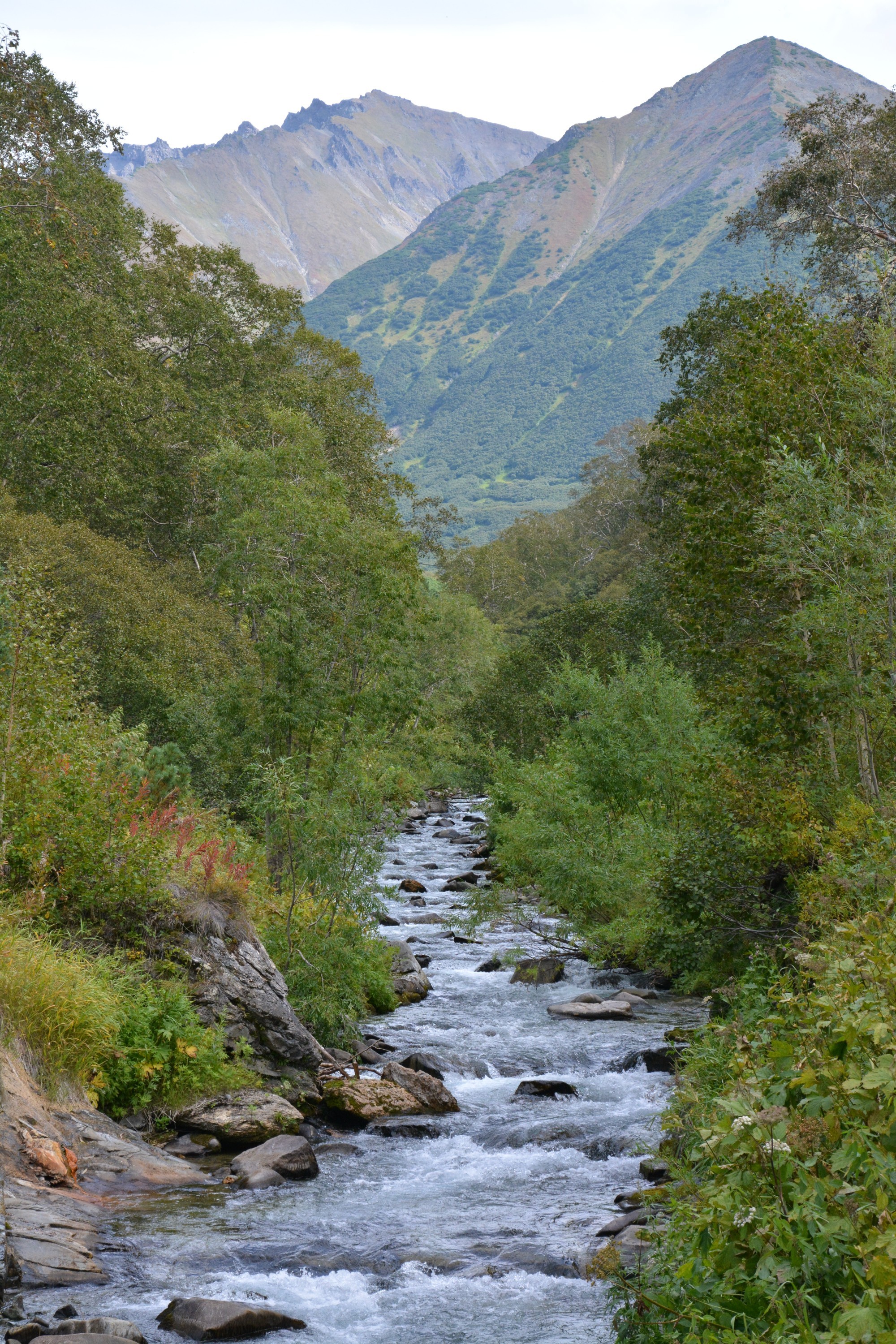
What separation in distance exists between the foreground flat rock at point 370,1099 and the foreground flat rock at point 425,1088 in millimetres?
58

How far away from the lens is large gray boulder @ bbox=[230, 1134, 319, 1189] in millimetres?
9602

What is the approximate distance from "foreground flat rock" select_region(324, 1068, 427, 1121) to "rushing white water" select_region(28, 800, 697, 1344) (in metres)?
0.33

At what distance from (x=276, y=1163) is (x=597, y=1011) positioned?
677 centimetres

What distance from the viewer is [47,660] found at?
1141cm

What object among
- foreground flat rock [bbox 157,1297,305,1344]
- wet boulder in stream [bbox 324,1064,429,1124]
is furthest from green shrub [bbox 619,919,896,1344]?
wet boulder in stream [bbox 324,1064,429,1124]

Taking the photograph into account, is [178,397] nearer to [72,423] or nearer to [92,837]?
[72,423]

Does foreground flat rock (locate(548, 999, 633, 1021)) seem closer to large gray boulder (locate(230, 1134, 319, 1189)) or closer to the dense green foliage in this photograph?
large gray boulder (locate(230, 1134, 319, 1189))

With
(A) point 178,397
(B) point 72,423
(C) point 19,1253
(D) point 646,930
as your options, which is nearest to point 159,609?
(B) point 72,423

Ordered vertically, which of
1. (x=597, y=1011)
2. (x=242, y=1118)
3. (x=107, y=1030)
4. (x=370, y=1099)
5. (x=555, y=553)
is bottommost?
(x=597, y=1011)

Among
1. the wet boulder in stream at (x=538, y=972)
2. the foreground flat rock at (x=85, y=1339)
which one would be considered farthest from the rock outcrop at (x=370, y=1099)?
the wet boulder in stream at (x=538, y=972)

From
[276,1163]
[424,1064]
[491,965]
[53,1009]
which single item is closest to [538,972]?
[491,965]

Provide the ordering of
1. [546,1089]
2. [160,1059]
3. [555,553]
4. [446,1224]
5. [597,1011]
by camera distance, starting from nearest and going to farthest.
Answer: [446,1224], [160,1059], [546,1089], [597,1011], [555,553]

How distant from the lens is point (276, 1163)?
9836 millimetres

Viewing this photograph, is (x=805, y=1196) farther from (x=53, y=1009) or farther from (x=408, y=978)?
(x=408, y=978)
